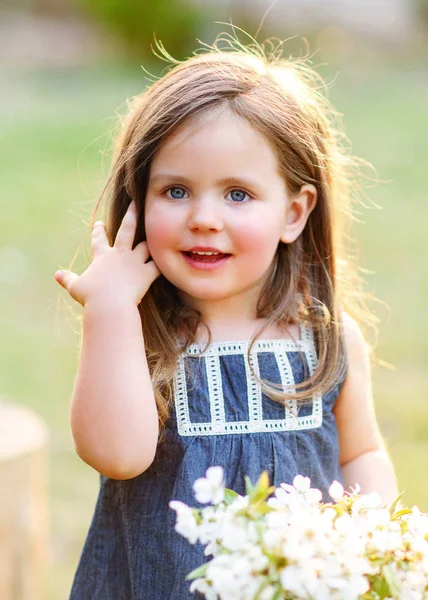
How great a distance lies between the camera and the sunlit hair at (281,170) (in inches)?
80.4

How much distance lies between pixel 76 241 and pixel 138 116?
5892 mm

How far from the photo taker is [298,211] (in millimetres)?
2215

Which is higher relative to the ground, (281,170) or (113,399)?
(281,170)

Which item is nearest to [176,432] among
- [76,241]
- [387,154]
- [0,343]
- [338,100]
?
[0,343]

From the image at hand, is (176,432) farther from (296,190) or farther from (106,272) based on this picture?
(296,190)

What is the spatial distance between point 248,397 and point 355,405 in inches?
12.2

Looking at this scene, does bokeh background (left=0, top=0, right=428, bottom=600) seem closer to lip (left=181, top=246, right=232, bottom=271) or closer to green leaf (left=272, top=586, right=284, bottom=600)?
lip (left=181, top=246, right=232, bottom=271)

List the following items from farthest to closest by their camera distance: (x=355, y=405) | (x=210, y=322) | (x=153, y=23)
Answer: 1. (x=153, y=23)
2. (x=355, y=405)
3. (x=210, y=322)

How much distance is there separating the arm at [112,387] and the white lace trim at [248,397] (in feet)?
0.52

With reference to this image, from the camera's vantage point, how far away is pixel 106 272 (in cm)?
200

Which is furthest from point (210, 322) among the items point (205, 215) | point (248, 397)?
point (205, 215)

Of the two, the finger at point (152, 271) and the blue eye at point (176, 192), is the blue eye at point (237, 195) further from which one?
the finger at point (152, 271)

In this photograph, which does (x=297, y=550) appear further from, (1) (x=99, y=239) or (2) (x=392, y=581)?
(1) (x=99, y=239)

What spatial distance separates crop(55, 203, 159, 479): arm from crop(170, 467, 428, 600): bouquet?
0.41m
